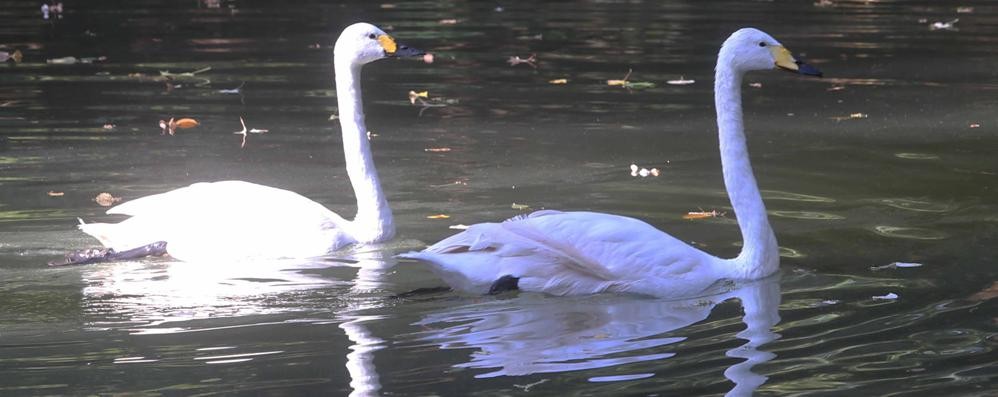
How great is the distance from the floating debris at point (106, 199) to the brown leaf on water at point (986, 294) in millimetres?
5362

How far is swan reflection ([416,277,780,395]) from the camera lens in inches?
260

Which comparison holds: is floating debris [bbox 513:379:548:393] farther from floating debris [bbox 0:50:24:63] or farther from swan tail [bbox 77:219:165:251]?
floating debris [bbox 0:50:24:63]

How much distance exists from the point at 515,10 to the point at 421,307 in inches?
581

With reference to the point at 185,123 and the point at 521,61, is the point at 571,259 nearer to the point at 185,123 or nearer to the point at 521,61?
the point at 185,123

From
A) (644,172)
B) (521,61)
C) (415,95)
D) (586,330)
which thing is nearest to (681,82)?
(521,61)

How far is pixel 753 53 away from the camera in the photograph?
8.19 metres

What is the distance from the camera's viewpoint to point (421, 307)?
7.63m

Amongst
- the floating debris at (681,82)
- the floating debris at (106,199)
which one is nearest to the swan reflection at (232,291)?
the floating debris at (106,199)

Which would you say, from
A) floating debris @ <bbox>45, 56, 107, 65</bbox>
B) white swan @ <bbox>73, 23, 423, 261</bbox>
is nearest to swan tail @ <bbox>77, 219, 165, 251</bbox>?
white swan @ <bbox>73, 23, 423, 261</bbox>

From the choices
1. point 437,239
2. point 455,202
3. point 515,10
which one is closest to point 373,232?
point 437,239

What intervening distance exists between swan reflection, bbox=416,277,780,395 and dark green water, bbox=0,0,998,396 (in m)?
0.02

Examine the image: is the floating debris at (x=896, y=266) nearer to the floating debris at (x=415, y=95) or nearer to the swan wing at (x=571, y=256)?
the swan wing at (x=571, y=256)

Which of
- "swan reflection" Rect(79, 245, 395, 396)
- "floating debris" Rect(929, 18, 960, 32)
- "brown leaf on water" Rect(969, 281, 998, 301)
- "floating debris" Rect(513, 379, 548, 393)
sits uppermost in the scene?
"floating debris" Rect(929, 18, 960, 32)

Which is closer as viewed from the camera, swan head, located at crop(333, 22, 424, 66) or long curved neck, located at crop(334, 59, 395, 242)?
long curved neck, located at crop(334, 59, 395, 242)
